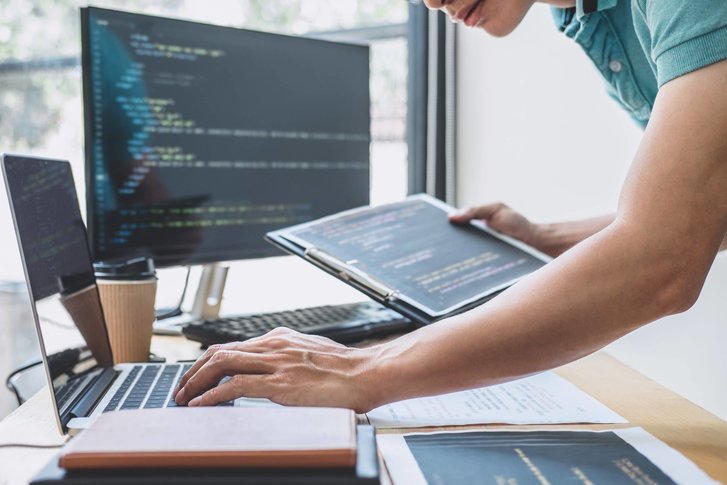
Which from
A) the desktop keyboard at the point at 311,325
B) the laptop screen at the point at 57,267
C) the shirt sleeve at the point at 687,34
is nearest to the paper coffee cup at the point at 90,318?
the laptop screen at the point at 57,267

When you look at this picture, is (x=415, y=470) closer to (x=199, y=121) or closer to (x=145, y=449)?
(x=145, y=449)

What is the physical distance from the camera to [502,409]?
0.79 m

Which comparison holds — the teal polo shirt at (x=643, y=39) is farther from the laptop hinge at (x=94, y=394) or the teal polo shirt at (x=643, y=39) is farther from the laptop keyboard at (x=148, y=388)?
the laptop hinge at (x=94, y=394)

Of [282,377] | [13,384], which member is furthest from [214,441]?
[13,384]

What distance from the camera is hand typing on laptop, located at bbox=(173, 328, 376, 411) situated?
694 mm

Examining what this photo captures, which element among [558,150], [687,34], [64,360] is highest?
[687,34]

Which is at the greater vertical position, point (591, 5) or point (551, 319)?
point (591, 5)

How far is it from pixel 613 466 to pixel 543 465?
6 cm

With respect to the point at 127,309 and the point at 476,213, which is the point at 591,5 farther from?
the point at 127,309

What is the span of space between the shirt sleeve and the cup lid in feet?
2.41

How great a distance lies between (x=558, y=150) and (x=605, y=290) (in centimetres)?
81

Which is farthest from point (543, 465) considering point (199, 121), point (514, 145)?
point (514, 145)

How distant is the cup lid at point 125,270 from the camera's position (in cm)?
102

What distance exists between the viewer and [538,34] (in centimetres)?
148
